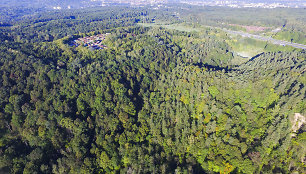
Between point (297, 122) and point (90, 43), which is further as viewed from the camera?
point (90, 43)

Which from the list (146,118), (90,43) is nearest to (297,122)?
(146,118)

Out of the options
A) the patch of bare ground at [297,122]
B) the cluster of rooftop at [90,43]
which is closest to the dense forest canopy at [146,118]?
the patch of bare ground at [297,122]

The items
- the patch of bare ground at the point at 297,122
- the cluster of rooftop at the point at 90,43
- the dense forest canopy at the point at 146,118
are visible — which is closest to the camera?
the dense forest canopy at the point at 146,118

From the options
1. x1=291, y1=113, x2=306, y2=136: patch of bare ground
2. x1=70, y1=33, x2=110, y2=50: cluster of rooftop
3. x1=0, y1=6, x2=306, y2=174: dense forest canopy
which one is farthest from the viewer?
x1=70, y1=33, x2=110, y2=50: cluster of rooftop

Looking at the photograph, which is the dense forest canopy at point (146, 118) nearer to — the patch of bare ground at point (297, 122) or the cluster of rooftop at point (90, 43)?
the patch of bare ground at point (297, 122)

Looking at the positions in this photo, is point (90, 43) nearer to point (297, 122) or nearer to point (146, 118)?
point (146, 118)

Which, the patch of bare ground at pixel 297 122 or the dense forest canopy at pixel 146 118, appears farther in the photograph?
the patch of bare ground at pixel 297 122

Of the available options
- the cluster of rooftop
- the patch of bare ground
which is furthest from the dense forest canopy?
the cluster of rooftop

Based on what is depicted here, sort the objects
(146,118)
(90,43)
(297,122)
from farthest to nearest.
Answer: (90,43) → (146,118) → (297,122)

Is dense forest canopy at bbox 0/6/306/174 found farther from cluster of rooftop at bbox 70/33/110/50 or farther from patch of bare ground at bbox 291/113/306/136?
cluster of rooftop at bbox 70/33/110/50

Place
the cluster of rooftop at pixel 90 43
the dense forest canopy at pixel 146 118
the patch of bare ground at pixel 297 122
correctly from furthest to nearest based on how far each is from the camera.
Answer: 1. the cluster of rooftop at pixel 90 43
2. the patch of bare ground at pixel 297 122
3. the dense forest canopy at pixel 146 118

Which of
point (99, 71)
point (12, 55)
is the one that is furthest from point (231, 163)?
point (12, 55)

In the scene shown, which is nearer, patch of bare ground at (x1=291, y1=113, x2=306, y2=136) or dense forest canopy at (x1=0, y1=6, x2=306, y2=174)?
dense forest canopy at (x1=0, y1=6, x2=306, y2=174)
